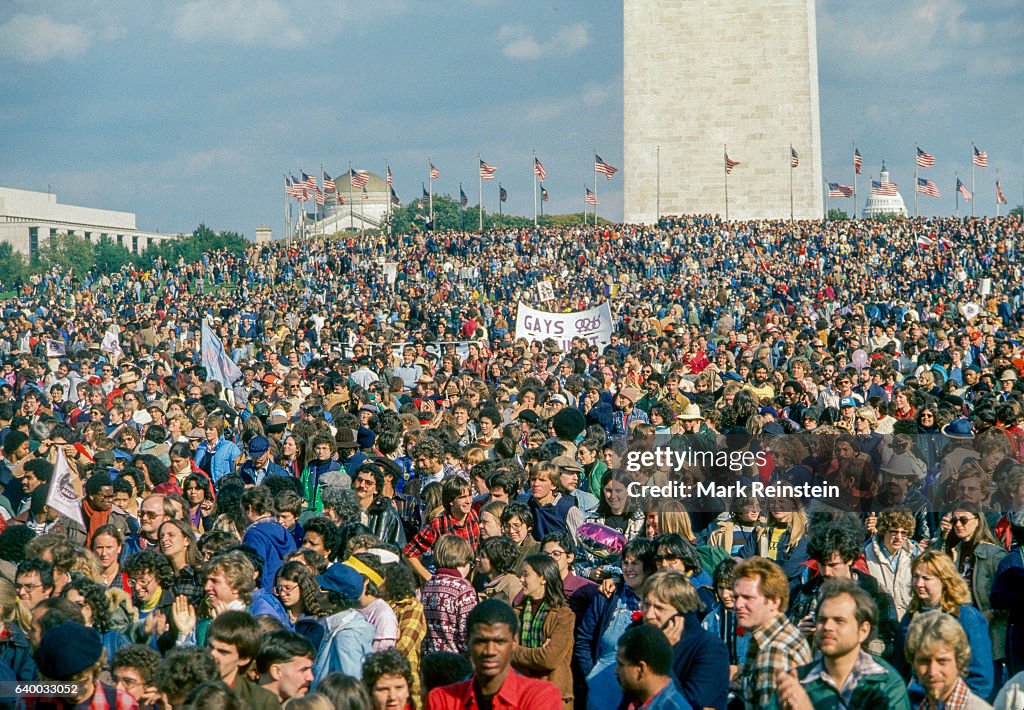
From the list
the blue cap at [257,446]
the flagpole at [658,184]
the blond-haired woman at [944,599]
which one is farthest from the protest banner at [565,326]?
the flagpole at [658,184]

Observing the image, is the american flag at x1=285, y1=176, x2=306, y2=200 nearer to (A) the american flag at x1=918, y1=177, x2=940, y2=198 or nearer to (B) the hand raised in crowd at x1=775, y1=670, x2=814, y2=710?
(A) the american flag at x1=918, y1=177, x2=940, y2=198

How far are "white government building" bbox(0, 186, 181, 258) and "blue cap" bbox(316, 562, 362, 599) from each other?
298ft

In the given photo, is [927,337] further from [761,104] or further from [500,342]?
[761,104]

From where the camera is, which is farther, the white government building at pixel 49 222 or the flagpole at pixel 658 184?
the white government building at pixel 49 222

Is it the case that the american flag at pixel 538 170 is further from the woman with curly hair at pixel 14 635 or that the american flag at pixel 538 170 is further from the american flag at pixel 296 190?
the woman with curly hair at pixel 14 635

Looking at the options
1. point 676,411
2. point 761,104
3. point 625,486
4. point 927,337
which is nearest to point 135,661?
point 625,486

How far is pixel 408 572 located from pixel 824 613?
2089mm

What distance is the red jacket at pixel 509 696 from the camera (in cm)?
518

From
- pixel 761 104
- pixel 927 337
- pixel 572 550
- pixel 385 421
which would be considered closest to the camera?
pixel 572 550

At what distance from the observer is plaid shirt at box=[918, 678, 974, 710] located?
4.99m

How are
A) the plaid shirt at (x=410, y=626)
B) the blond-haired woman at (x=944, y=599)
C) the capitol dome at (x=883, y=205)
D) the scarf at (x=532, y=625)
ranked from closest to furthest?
the blond-haired woman at (x=944, y=599)
the plaid shirt at (x=410, y=626)
the scarf at (x=532, y=625)
the capitol dome at (x=883, y=205)

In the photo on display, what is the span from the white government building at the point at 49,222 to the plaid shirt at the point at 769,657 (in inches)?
3637

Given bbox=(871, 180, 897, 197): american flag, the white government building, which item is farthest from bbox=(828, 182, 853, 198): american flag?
the white government building

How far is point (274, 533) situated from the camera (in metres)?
8.03
